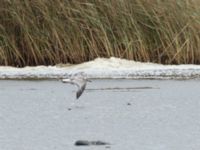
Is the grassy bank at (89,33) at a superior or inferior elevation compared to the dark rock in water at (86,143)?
inferior

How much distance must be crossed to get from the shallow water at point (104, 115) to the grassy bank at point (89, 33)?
1429 mm

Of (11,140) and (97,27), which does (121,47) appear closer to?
(97,27)

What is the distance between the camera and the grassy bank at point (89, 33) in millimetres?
9539

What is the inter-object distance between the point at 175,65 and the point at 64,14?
4.84 feet

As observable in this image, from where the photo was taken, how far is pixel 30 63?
9.58 m

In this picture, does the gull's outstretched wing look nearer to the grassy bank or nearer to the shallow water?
the shallow water

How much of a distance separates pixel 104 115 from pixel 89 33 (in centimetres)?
387

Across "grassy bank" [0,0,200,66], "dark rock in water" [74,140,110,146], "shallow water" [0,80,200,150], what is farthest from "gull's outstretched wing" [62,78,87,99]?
"grassy bank" [0,0,200,66]

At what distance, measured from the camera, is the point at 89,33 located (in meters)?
9.69

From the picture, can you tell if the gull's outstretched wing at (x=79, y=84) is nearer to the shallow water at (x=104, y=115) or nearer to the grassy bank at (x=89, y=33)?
the shallow water at (x=104, y=115)

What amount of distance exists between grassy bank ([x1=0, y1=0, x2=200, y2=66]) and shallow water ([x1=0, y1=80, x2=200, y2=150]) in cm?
143

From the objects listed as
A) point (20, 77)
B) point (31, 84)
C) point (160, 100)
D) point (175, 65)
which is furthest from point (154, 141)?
point (175, 65)

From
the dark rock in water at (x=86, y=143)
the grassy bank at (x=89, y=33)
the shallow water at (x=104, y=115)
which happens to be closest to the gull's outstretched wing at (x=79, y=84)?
the shallow water at (x=104, y=115)

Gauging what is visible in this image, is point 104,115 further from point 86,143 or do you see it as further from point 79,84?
point 86,143
